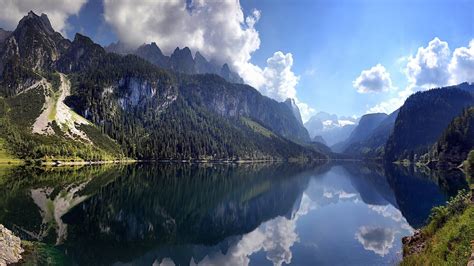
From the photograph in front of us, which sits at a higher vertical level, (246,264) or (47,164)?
(47,164)

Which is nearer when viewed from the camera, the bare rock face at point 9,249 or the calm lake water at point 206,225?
the bare rock face at point 9,249

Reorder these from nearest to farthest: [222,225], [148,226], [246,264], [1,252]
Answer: [1,252], [246,264], [148,226], [222,225]

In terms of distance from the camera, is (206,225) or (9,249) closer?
(9,249)

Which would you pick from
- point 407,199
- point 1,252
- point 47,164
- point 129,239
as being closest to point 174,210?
point 129,239

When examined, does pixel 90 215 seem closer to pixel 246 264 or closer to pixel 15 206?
pixel 15 206

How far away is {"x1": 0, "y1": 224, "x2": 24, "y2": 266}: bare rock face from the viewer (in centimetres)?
3159

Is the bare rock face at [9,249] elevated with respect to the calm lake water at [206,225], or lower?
elevated

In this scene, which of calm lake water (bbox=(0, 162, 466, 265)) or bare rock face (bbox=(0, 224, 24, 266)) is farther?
calm lake water (bbox=(0, 162, 466, 265))

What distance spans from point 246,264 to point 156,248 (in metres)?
12.7

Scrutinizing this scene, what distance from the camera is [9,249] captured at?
33.5 m

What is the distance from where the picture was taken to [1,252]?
104 ft

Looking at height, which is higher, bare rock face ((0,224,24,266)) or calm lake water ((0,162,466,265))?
bare rock face ((0,224,24,266))

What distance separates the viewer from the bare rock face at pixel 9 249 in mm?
31594

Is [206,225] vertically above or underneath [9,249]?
underneath
